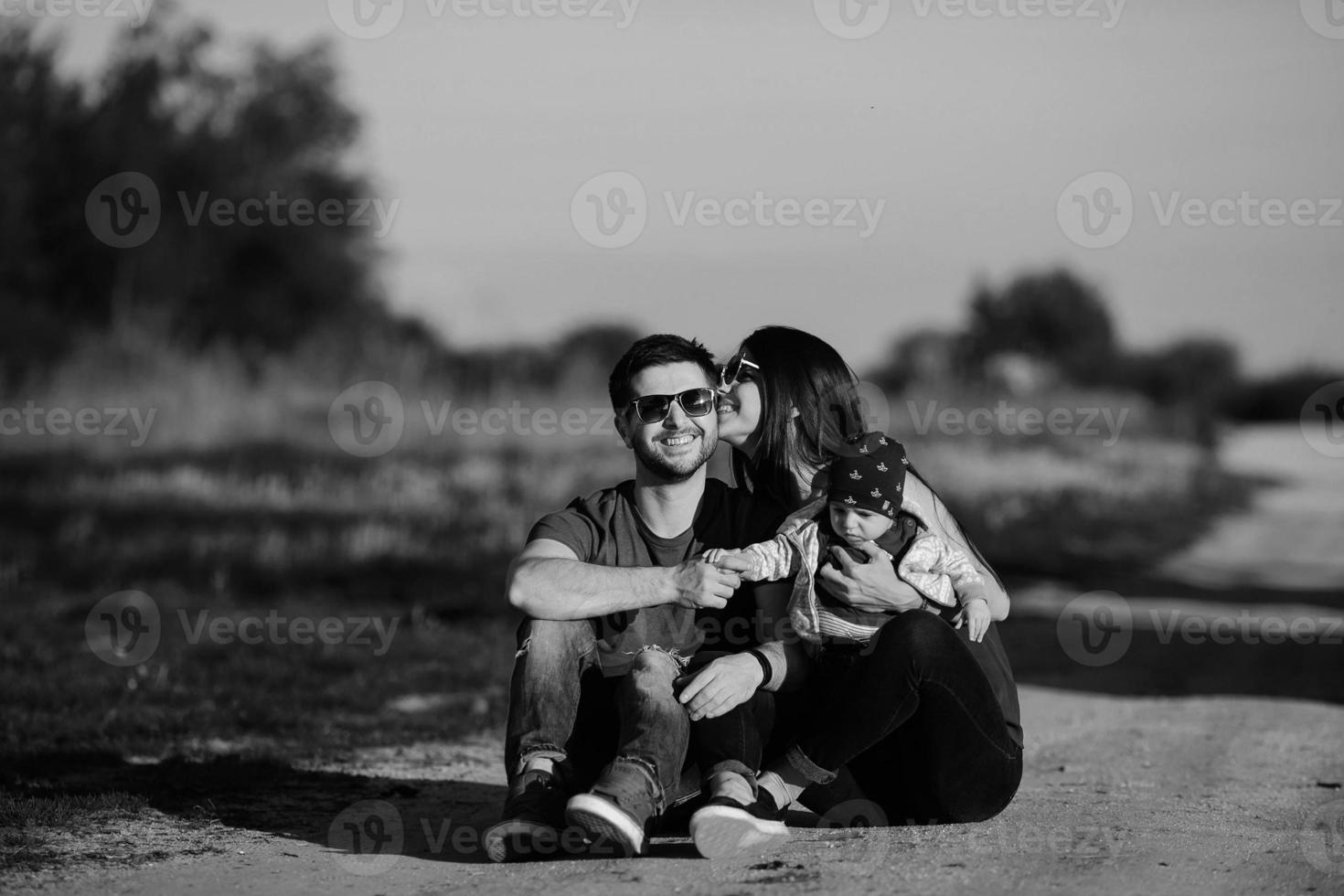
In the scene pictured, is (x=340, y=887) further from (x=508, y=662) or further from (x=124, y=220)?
(x=124, y=220)

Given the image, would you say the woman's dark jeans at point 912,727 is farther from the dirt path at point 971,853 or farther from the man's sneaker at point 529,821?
the man's sneaker at point 529,821

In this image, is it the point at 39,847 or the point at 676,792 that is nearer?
the point at 676,792

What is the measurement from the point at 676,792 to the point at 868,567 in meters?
0.86

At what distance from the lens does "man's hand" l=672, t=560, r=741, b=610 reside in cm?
443

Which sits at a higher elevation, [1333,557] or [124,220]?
[124,220]

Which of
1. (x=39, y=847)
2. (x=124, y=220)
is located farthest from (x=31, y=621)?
(x=124, y=220)

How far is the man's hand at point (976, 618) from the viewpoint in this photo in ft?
14.3

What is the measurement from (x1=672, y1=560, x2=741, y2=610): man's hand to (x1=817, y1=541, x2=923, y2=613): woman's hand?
0.28 metres

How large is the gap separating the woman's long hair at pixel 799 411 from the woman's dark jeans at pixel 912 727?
2.24ft

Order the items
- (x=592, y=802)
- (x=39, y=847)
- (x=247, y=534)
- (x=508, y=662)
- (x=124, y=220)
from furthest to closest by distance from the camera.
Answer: (x=124, y=220) < (x=247, y=534) < (x=508, y=662) < (x=39, y=847) < (x=592, y=802)

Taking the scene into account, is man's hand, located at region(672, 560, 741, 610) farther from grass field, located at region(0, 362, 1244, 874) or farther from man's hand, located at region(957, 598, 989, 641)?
grass field, located at region(0, 362, 1244, 874)

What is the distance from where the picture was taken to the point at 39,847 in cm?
471

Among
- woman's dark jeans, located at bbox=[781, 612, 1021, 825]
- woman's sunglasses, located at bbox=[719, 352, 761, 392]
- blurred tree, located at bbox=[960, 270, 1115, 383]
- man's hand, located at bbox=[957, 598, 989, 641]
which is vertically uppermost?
blurred tree, located at bbox=[960, 270, 1115, 383]

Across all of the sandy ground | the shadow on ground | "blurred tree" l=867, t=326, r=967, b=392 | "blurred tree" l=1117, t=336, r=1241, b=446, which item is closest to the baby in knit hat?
the sandy ground
